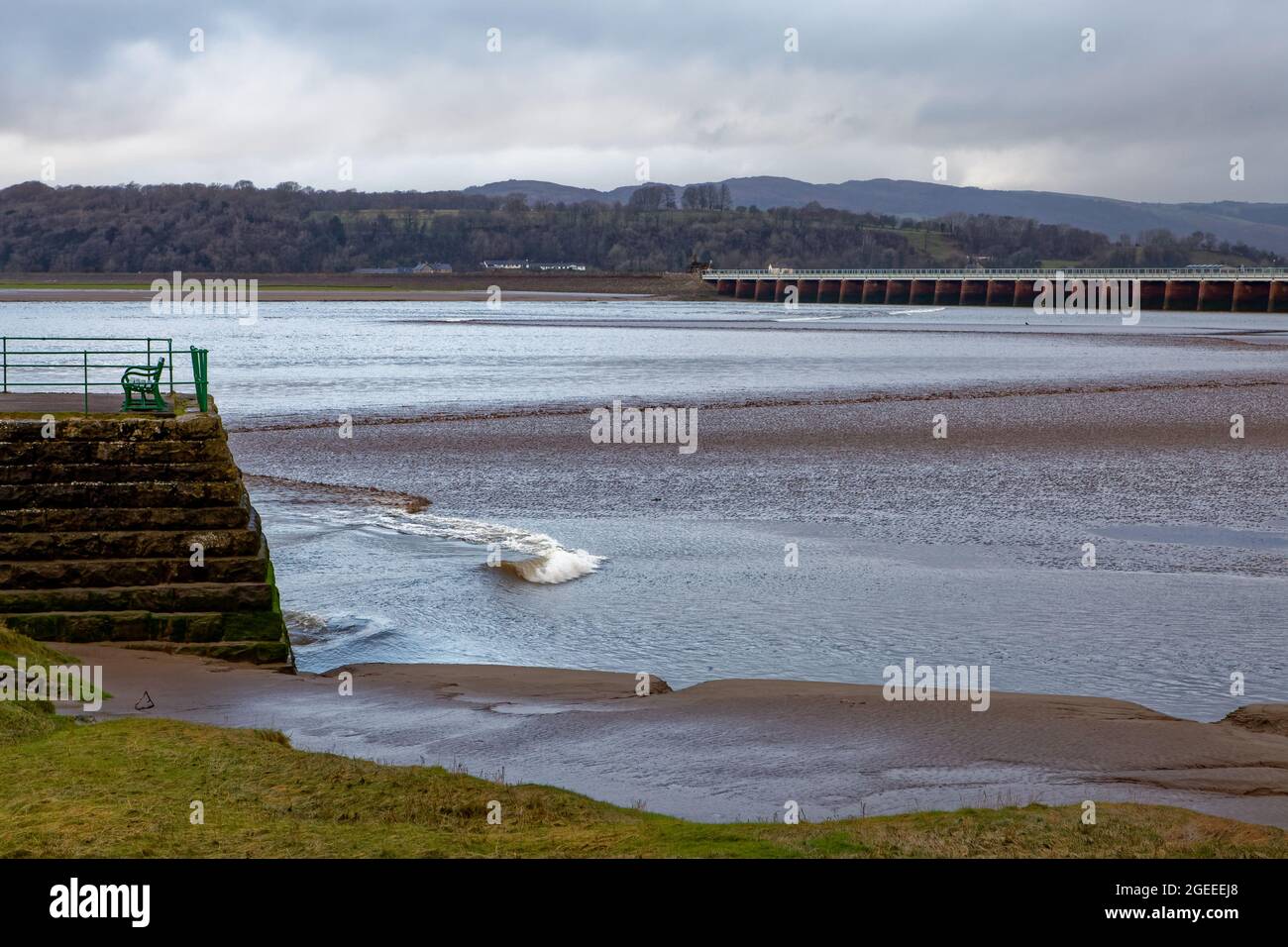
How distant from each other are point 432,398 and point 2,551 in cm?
2944

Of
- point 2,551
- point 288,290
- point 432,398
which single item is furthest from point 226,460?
point 288,290

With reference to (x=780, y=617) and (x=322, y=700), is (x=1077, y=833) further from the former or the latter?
(x=780, y=617)

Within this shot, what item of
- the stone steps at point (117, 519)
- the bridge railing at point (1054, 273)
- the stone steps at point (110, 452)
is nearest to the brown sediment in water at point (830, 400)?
the stone steps at point (110, 452)

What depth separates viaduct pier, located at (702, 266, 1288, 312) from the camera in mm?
128875

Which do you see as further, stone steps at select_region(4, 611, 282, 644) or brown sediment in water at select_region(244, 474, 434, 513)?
brown sediment in water at select_region(244, 474, 434, 513)

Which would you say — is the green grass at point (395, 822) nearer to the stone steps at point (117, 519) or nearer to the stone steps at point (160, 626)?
the stone steps at point (160, 626)

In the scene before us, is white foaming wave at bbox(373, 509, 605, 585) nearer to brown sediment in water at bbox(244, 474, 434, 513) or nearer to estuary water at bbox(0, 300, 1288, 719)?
estuary water at bbox(0, 300, 1288, 719)

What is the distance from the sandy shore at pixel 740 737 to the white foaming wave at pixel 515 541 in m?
4.50

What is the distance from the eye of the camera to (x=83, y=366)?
1752 centimetres

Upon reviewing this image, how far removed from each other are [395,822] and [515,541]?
474 inches

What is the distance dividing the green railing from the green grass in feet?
23.4

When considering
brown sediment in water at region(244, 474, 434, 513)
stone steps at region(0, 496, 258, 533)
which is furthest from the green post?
brown sediment in water at region(244, 474, 434, 513)

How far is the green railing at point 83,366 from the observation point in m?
16.2

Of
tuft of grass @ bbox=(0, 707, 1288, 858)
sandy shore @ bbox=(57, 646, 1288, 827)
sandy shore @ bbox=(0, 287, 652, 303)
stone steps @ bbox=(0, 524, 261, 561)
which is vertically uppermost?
sandy shore @ bbox=(0, 287, 652, 303)
